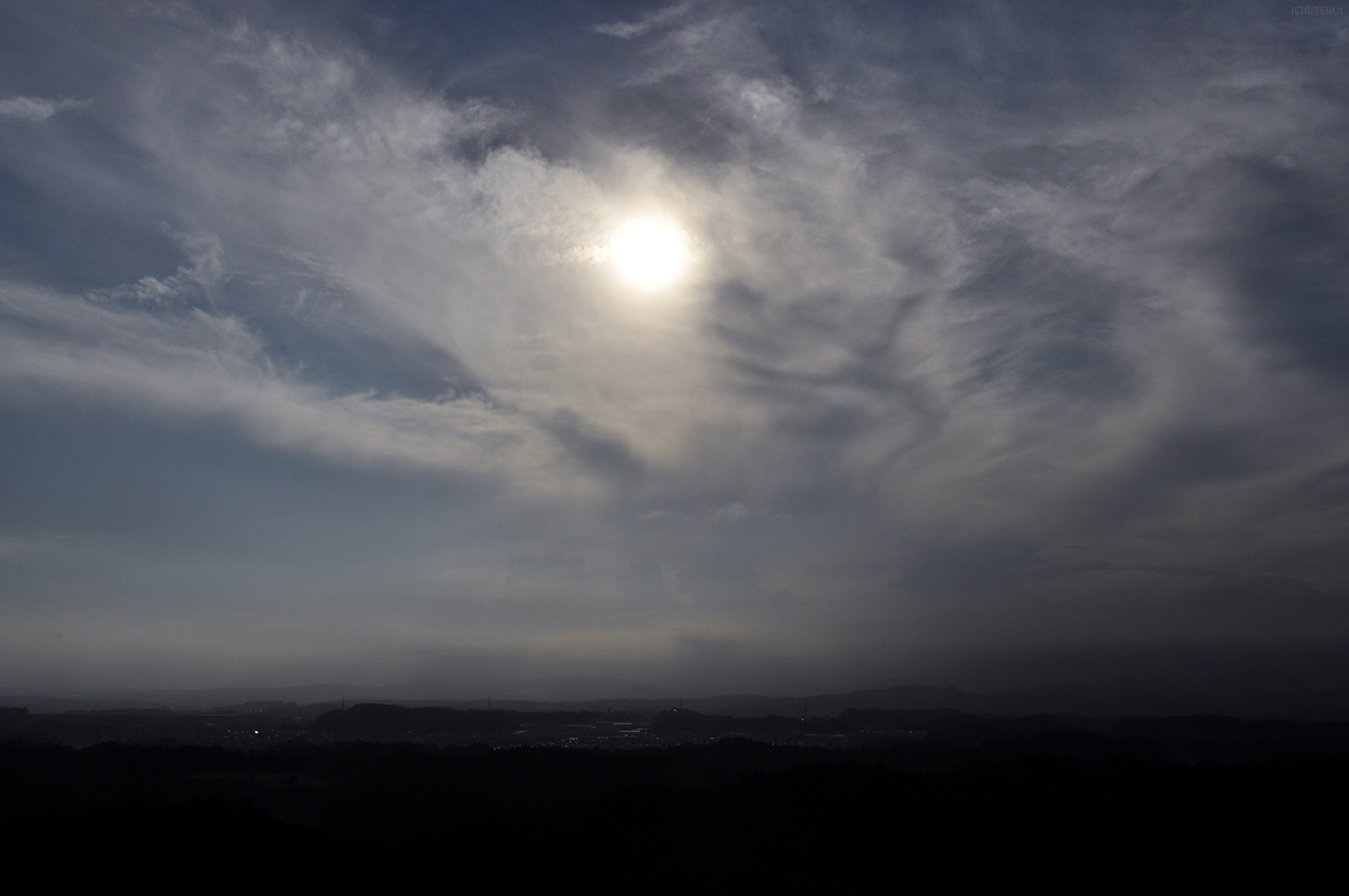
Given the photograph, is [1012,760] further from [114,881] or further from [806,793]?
[114,881]

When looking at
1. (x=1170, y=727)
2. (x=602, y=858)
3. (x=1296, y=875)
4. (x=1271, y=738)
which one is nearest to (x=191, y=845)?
(x=602, y=858)

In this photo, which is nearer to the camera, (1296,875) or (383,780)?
(1296,875)

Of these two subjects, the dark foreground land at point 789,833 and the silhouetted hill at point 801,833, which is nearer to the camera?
the dark foreground land at point 789,833

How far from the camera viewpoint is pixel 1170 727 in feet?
641

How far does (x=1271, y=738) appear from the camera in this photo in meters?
162

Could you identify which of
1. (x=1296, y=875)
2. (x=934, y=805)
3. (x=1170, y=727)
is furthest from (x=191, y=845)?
(x=1170, y=727)

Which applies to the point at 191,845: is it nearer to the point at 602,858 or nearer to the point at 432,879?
the point at 432,879

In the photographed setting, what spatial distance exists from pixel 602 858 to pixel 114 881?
29975mm

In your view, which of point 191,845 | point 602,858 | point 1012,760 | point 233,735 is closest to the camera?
point 191,845

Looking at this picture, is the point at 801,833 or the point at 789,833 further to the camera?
the point at 789,833

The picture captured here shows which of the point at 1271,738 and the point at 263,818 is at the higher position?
the point at 263,818

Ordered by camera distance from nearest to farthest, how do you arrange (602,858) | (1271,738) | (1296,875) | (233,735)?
(1296,875), (602,858), (1271,738), (233,735)

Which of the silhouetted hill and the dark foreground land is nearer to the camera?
the dark foreground land

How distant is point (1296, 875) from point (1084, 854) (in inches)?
437
